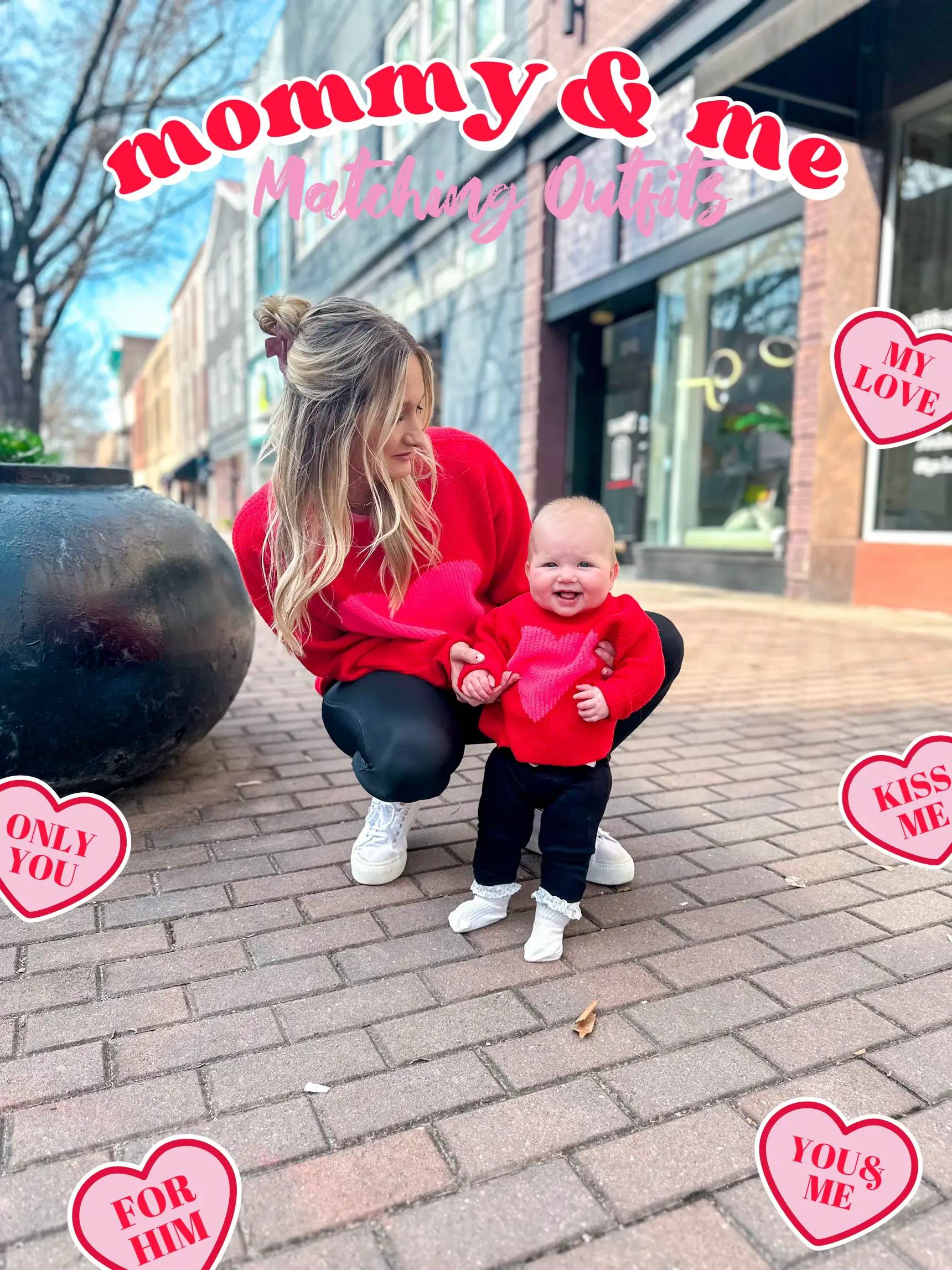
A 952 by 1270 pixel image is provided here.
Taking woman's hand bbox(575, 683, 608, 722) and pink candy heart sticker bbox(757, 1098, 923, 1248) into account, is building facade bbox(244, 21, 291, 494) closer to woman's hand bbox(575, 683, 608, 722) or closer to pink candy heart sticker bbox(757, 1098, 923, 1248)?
woman's hand bbox(575, 683, 608, 722)

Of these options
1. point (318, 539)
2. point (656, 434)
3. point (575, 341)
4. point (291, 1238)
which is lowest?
point (291, 1238)

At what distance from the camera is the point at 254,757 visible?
3662mm

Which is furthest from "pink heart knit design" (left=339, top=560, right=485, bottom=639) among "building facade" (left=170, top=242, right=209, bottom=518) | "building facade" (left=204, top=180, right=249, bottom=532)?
"building facade" (left=170, top=242, right=209, bottom=518)

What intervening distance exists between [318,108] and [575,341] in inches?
377

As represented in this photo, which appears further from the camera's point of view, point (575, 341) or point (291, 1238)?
point (575, 341)

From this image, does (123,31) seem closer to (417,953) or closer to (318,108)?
(318,108)

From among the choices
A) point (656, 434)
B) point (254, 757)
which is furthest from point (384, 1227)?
point (656, 434)

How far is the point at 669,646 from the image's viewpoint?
2.48 m

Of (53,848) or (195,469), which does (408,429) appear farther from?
(195,469)

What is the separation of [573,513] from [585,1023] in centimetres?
106

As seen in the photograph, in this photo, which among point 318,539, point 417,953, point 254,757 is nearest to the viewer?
point 417,953

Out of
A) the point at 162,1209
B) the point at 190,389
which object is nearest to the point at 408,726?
the point at 162,1209

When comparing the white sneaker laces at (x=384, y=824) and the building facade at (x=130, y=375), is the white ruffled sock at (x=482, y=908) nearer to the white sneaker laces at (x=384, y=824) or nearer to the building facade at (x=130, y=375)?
the white sneaker laces at (x=384, y=824)

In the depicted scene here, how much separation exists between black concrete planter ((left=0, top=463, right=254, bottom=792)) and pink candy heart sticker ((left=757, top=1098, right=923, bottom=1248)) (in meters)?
2.11
